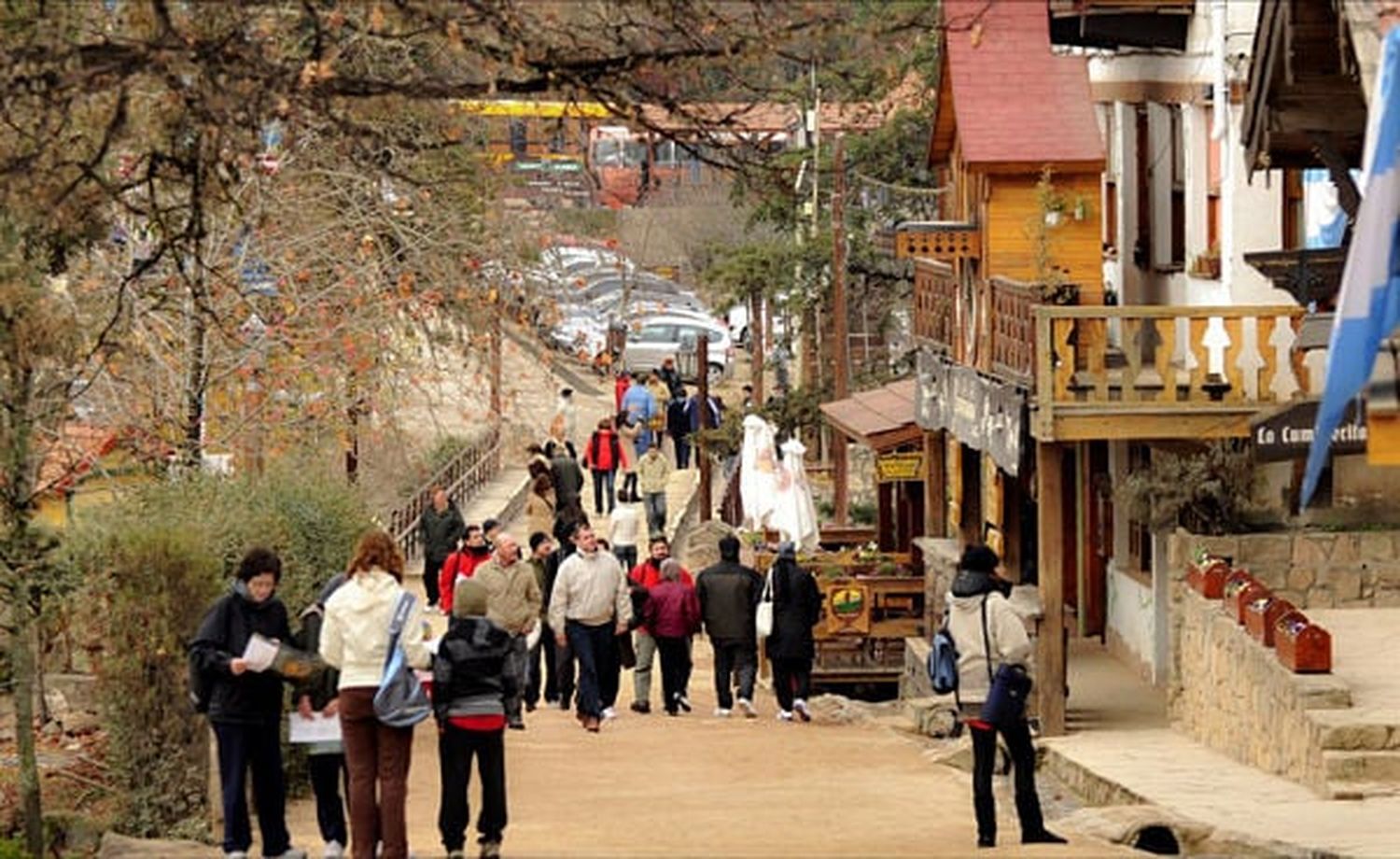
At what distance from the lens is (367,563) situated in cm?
1502

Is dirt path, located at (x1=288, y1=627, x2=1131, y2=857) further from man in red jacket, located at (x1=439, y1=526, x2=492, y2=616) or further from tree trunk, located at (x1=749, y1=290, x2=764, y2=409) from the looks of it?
tree trunk, located at (x1=749, y1=290, x2=764, y2=409)

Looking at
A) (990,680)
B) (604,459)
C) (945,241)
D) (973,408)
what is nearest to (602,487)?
(604,459)

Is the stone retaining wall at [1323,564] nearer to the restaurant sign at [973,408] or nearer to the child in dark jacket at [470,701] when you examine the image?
the restaurant sign at [973,408]

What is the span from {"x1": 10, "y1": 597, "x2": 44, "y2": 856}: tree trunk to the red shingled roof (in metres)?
12.7

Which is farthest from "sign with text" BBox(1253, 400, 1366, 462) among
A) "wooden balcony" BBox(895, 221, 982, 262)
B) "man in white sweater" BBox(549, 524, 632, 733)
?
"wooden balcony" BBox(895, 221, 982, 262)

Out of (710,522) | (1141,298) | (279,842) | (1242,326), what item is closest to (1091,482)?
(1141,298)

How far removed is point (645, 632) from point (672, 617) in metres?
0.51

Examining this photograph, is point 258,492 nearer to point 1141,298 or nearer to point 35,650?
point 35,650

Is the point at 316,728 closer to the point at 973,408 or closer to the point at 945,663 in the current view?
the point at 945,663

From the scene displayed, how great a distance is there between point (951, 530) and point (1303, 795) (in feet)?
52.4

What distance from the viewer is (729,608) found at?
1042 inches

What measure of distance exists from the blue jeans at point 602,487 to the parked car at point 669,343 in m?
15.6

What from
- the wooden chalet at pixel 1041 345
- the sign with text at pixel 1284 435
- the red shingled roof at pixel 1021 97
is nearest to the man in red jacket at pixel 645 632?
the wooden chalet at pixel 1041 345

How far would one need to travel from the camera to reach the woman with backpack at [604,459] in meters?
43.9
